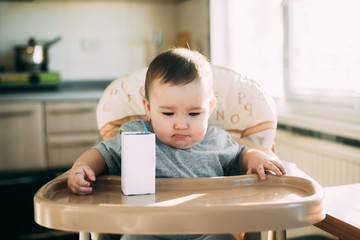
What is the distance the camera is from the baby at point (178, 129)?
1075 millimetres

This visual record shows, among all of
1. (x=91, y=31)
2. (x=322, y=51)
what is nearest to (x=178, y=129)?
(x=322, y=51)

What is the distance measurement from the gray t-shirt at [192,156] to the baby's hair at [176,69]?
175 mm

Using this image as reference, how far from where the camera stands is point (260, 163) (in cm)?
111

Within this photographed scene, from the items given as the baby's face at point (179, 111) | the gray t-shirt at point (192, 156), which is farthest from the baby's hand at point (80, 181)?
the baby's face at point (179, 111)

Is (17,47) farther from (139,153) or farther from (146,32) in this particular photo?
(139,153)

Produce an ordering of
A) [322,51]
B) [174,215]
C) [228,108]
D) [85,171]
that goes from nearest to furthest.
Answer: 1. [174,215]
2. [85,171]
3. [228,108]
4. [322,51]

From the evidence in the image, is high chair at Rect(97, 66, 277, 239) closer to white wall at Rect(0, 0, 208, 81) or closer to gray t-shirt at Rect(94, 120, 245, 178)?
gray t-shirt at Rect(94, 120, 245, 178)

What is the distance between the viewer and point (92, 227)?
77 centimetres

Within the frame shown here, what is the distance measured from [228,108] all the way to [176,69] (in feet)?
1.36

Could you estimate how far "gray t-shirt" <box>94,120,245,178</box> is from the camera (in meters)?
1.13

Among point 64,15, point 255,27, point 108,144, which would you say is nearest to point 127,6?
point 64,15

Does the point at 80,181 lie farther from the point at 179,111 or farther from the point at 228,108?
the point at 228,108

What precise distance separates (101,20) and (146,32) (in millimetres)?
400

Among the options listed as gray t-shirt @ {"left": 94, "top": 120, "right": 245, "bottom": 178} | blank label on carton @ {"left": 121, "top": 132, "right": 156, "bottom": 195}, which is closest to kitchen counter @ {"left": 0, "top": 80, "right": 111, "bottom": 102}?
gray t-shirt @ {"left": 94, "top": 120, "right": 245, "bottom": 178}
